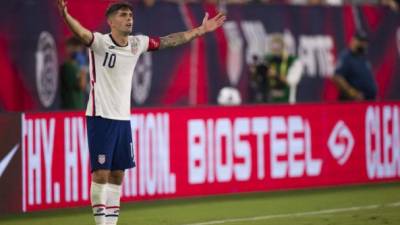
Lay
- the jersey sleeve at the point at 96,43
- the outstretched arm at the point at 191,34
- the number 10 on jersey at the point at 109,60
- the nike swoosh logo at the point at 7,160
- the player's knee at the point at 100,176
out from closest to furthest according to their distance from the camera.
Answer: the jersey sleeve at the point at 96,43 < the number 10 on jersey at the point at 109,60 < the player's knee at the point at 100,176 < the outstretched arm at the point at 191,34 < the nike swoosh logo at the point at 7,160

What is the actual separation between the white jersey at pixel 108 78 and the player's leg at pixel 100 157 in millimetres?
104

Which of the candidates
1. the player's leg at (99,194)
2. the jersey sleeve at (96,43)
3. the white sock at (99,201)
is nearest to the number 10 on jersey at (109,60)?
the jersey sleeve at (96,43)

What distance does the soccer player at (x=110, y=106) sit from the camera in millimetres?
11203

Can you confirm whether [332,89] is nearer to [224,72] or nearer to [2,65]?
[224,72]

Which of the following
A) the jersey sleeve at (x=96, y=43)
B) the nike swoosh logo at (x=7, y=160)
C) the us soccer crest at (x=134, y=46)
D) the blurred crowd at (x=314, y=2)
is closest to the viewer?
Result: the jersey sleeve at (x=96, y=43)

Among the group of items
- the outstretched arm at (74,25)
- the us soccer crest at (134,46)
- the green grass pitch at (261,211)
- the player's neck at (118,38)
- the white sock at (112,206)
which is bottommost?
the green grass pitch at (261,211)

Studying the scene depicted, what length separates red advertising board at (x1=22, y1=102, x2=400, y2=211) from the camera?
45.1ft

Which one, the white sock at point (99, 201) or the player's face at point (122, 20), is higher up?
the player's face at point (122, 20)

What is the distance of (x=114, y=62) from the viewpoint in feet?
36.9

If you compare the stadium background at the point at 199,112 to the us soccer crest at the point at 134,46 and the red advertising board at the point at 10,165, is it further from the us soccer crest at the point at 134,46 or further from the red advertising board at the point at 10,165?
the us soccer crest at the point at 134,46

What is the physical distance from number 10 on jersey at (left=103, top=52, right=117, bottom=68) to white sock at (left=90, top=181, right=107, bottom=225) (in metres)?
1.11

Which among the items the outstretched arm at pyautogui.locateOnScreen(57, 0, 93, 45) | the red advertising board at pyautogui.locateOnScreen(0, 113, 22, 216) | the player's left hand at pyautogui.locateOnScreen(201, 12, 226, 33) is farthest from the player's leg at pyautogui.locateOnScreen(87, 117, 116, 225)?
the red advertising board at pyautogui.locateOnScreen(0, 113, 22, 216)

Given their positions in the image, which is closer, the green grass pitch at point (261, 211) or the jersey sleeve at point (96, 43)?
the jersey sleeve at point (96, 43)

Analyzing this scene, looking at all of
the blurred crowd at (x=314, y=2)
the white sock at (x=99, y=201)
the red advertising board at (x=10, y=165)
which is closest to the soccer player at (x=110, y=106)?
the white sock at (x=99, y=201)
